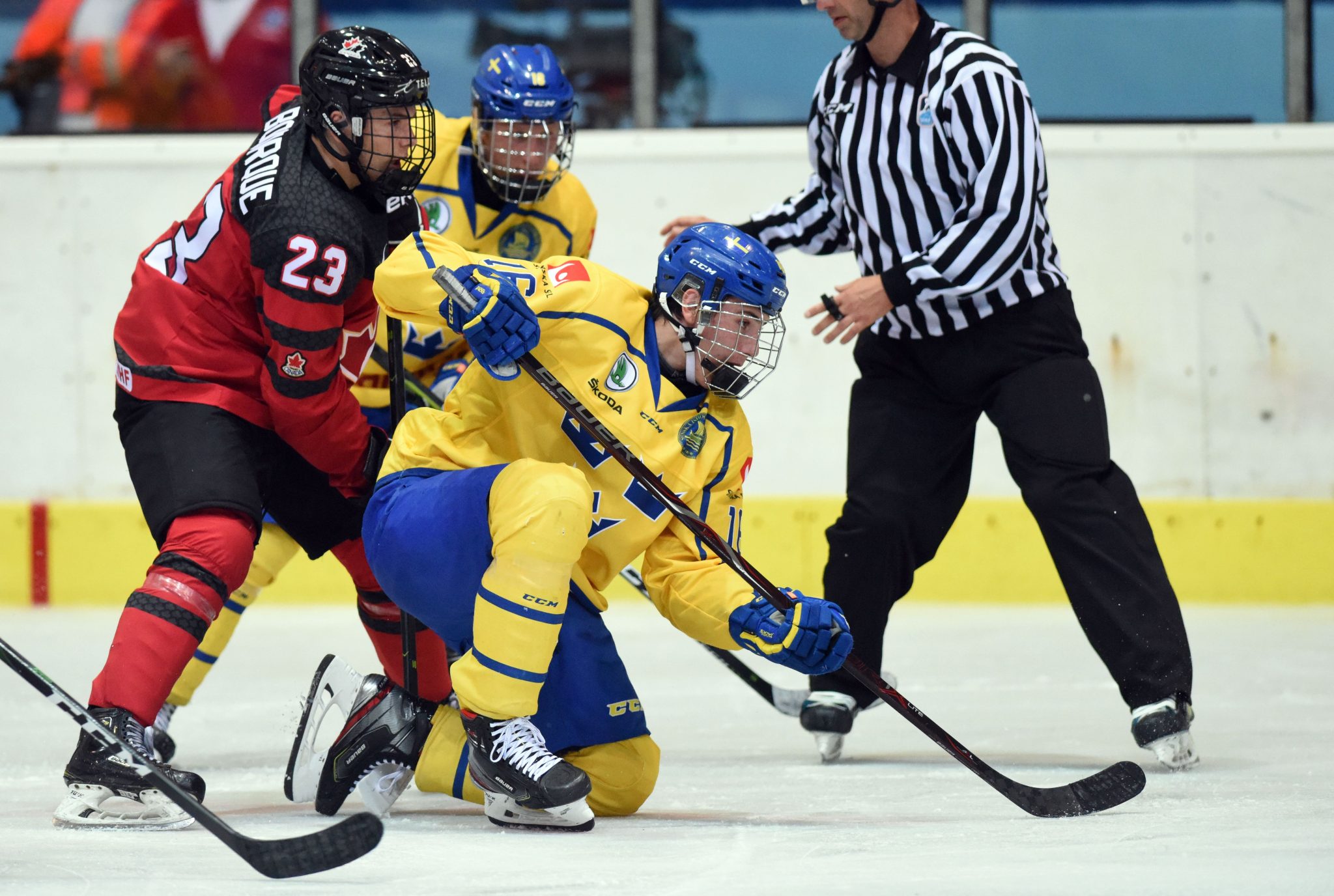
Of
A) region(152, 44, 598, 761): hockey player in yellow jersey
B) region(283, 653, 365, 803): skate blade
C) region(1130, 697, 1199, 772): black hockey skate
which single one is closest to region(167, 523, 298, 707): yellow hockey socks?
region(152, 44, 598, 761): hockey player in yellow jersey

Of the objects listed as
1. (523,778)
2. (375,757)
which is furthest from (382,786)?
(523,778)

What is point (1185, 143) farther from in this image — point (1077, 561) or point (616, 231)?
point (1077, 561)

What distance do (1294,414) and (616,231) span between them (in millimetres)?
1954

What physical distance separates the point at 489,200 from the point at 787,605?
4.15 feet

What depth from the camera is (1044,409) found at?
9.54 ft

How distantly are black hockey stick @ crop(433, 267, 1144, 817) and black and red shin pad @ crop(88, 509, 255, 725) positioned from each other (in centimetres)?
49

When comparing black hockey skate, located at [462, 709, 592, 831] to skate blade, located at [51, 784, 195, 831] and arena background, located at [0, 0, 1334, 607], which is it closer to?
skate blade, located at [51, 784, 195, 831]

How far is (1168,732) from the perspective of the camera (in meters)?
2.76

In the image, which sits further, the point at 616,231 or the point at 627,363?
the point at 616,231

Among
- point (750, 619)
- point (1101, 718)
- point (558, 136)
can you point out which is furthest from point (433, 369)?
point (1101, 718)

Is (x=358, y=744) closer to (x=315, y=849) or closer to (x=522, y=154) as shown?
(x=315, y=849)

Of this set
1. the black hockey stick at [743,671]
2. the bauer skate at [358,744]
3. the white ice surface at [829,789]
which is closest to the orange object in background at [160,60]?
the white ice surface at [829,789]

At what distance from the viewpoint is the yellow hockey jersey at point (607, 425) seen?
2459 millimetres

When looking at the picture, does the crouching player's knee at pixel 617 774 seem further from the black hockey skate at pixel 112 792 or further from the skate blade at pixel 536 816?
the black hockey skate at pixel 112 792
